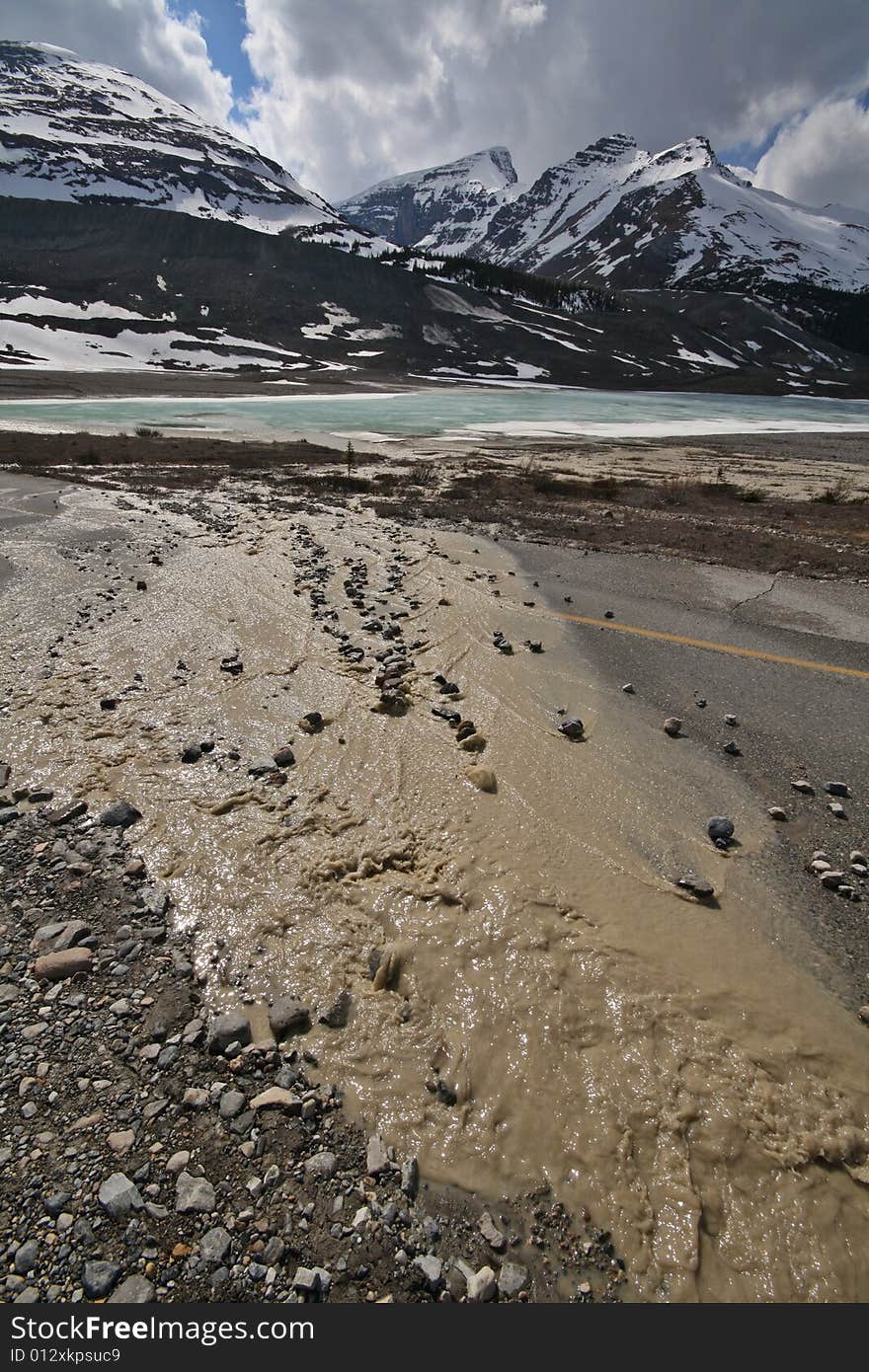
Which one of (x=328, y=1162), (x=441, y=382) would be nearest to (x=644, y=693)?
(x=328, y=1162)

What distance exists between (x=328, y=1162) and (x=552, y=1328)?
4.21 feet

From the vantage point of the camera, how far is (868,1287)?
119 inches

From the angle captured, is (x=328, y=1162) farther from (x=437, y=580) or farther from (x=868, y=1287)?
(x=437, y=580)

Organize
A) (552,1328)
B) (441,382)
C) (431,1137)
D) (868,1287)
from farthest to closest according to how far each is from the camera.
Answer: (441,382) → (431,1137) → (868,1287) → (552,1328)

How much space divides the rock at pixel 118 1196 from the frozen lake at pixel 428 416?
45.5 metres

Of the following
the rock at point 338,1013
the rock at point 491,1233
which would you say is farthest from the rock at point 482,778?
the rock at point 491,1233

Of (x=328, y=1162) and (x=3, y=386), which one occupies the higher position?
→ (x=3, y=386)

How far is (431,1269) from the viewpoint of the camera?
113 inches

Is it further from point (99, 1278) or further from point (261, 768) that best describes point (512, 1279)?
point (261, 768)

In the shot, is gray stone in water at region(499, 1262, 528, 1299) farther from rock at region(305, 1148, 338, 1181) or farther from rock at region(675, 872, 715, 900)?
rock at region(675, 872, 715, 900)

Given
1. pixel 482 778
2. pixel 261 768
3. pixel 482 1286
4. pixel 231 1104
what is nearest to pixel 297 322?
pixel 261 768

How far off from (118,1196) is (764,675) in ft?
30.2

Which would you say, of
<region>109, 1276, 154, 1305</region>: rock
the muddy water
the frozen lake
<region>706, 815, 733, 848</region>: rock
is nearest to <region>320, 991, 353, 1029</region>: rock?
the muddy water

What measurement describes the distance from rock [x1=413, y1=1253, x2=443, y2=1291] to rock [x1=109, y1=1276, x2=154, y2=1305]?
1.21 m
